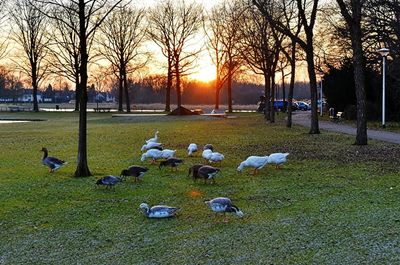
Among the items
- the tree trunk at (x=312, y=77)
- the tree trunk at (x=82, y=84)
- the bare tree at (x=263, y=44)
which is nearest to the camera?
the tree trunk at (x=82, y=84)

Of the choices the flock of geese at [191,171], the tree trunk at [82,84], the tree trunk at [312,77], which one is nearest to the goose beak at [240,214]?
the flock of geese at [191,171]

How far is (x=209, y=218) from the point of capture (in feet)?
29.4

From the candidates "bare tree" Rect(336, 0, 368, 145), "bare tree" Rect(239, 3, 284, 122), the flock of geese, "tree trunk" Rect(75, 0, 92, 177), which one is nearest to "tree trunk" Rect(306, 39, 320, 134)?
"bare tree" Rect(336, 0, 368, 145)

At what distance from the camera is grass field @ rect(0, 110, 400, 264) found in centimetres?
707

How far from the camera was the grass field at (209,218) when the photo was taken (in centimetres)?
707

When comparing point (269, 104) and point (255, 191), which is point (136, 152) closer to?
point (255, 191)

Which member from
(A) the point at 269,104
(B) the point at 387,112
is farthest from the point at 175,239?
(A) the point at 269,104

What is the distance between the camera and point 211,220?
8.83 metres

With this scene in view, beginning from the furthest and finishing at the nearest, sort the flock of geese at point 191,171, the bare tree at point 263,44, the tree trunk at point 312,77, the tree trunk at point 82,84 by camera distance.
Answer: the bare tree at point 263,44 < the tree trunk at point 312,77 < the tree trunk at point 82,84 < the flock of geese at point 191,171

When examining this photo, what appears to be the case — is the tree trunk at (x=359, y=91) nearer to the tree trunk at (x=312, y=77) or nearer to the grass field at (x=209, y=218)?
the grass field at (x=209, y=218)

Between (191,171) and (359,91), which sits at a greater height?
(359,91)

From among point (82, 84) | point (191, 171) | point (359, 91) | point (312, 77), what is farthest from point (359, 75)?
point (82, 84)

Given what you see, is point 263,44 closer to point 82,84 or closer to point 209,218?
point 82,84

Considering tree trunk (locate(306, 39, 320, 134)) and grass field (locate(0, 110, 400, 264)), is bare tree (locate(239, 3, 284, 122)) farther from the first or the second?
grass field (locate(0, 110, 400, 264))
